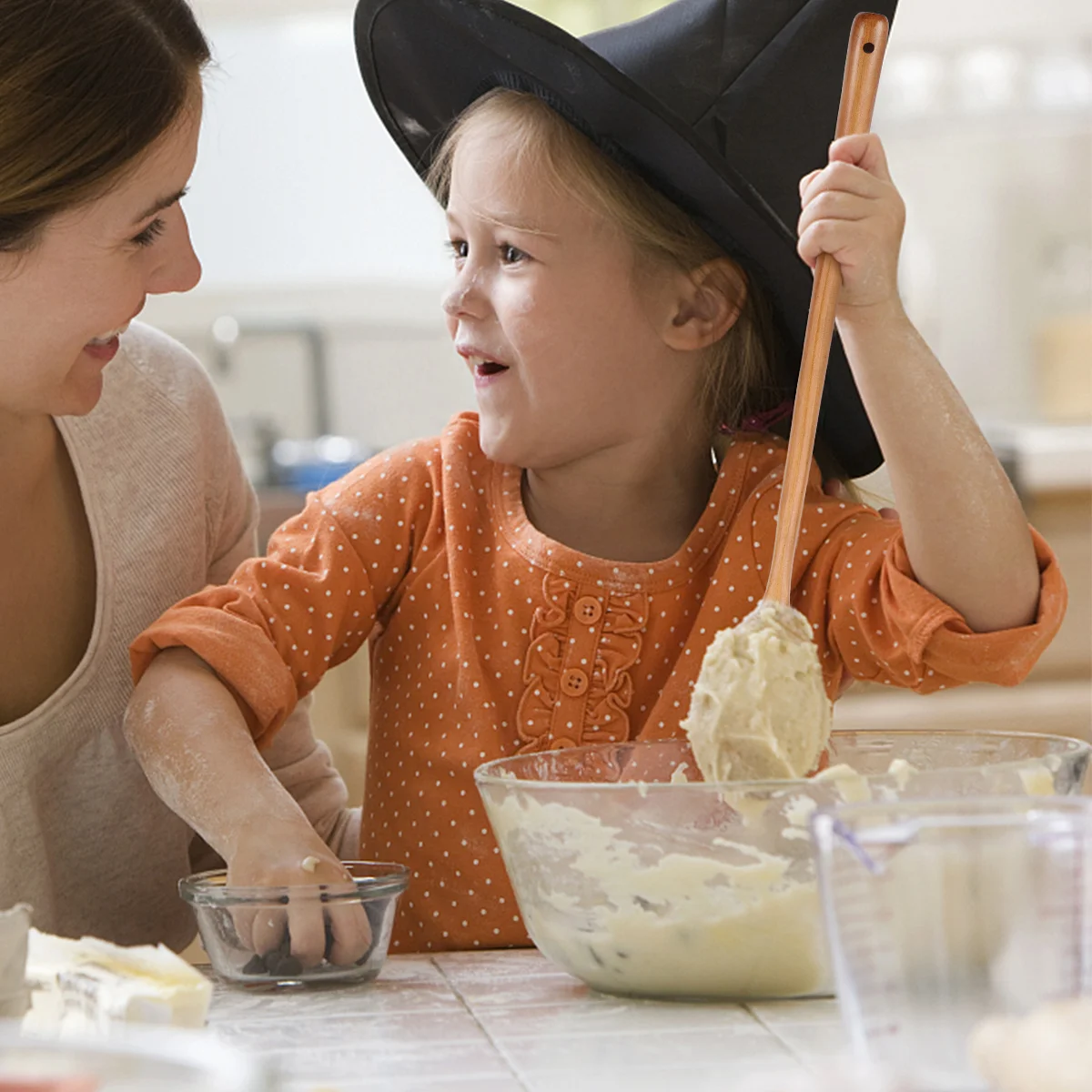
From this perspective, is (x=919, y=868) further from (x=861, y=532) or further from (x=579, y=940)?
(x=861, y=532)

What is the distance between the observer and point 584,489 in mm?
1371

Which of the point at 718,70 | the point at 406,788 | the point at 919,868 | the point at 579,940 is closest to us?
A: the point at 919,868

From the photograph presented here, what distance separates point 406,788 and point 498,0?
637mm

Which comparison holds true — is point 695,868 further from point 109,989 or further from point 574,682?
point 574,682

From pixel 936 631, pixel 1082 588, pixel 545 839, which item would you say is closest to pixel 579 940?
pixel 545 839

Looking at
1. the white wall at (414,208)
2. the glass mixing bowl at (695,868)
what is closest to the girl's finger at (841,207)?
the glass mixing bowl at (695,868)

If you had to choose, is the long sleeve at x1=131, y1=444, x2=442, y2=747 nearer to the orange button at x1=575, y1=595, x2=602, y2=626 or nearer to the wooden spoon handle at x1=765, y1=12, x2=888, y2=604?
the orange button at x1=575, y1=595, x2=602, y2=626

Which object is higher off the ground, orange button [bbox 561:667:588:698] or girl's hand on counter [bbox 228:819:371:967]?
orange button [bbox 561:667:588:698]

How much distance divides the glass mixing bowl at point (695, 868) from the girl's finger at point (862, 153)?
414mm

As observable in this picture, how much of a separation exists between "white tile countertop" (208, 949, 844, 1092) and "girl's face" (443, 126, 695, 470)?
50 cm

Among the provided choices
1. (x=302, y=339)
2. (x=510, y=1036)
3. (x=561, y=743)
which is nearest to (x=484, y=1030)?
(x=510, y=1036)

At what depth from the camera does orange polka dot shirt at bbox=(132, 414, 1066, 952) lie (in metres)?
1.24

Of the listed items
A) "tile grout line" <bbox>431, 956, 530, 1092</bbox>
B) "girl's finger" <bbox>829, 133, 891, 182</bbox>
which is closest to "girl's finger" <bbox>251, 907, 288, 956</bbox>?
"tile grout line" <bbox>431, 956, 530, 1092</bbox>

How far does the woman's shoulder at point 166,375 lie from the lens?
1437 millimetres
